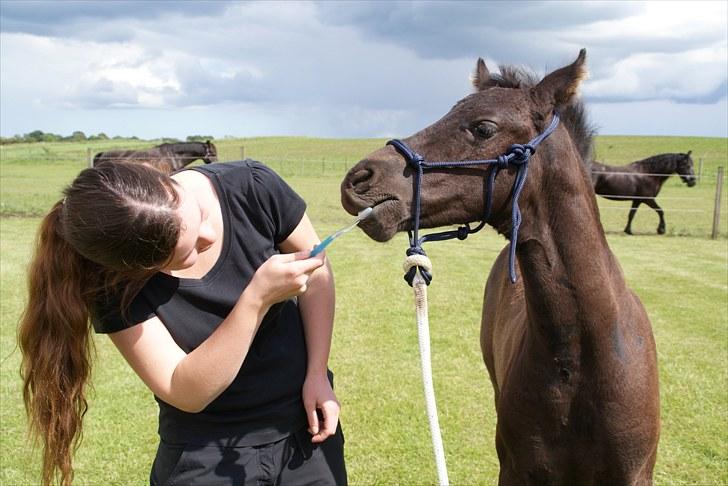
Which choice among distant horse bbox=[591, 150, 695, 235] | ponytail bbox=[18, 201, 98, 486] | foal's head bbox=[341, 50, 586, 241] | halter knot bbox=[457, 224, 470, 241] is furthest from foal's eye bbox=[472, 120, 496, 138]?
distant horse bbox=[591, 150, 695, 235]

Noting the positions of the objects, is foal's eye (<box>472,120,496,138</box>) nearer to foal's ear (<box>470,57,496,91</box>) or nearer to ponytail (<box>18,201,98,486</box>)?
foal's ear (<box>470,57,496,91</box>)

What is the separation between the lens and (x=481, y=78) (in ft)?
8.19

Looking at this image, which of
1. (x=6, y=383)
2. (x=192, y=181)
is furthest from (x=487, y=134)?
(x=6, y=383)

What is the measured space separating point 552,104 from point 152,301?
5.01 ft

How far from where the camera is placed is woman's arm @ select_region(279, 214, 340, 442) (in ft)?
6.68

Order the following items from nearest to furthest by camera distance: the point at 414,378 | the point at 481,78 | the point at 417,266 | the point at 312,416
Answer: the point at 417,266
the point at 312,416
the point at 481,78
the point at 414,378

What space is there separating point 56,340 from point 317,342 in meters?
0.80

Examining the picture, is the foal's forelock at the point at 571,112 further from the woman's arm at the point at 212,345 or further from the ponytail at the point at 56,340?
the ponytail at the point at 56,340

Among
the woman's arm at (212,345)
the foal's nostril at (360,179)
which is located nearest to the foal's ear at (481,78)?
the foal's nostril at (360,179)

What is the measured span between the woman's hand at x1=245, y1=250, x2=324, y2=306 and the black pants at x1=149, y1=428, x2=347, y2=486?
597 mm

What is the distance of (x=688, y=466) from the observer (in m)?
3.99

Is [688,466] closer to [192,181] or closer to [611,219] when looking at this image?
[192,181]

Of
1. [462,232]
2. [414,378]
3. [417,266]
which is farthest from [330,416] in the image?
[414,378]

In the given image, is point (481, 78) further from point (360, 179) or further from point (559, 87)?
point (360, 179)
